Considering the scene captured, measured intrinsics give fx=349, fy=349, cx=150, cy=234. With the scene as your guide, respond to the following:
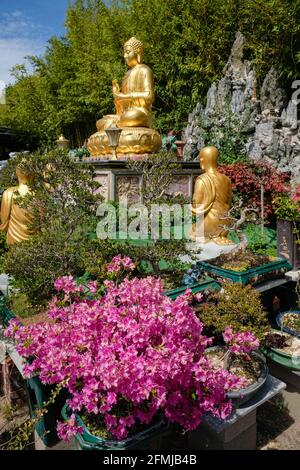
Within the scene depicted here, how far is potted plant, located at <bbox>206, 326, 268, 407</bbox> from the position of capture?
199 cm

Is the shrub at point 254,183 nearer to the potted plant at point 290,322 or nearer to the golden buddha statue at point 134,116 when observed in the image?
the golden buddha statue at point 134,116

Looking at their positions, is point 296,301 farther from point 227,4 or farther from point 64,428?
point 227,4

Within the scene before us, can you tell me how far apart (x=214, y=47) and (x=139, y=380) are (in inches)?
521

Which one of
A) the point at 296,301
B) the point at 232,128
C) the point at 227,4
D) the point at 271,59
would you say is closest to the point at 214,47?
the point at 227,4

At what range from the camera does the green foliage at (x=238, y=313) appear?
2311 millimetres

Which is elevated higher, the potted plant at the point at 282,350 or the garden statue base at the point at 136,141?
the garden statue base at the point at 136,141

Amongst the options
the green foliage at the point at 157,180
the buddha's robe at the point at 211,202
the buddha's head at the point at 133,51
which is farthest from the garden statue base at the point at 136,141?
the green foliage at the point at 157,180

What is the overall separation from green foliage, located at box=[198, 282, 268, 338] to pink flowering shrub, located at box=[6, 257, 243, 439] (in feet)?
1.67

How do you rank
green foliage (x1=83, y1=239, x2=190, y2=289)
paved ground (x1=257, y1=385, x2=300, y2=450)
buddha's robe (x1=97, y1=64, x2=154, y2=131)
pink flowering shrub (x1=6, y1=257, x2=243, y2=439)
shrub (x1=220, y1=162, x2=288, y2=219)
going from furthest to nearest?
buddha's robe (x1=97, y1=64, x2=154, y2=131)
shrub (x1=220, y1=162, x2=288, y2=219)
green foliage (x1=83, y1=239, x2=190, y2=289)
paved ground (x1=257, y1=385, x2=300, y2=450)
pink flowering shrub (x1=6, y1=257, x2=243, y2=439)

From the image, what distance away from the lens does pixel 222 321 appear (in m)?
2.34

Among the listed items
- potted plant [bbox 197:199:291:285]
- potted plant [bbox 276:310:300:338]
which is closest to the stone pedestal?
potted plant [bbox 197:199:291:285]

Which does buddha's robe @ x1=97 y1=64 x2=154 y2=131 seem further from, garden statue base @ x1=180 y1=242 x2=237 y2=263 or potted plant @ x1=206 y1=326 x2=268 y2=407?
potted plant @ x1=206 y1=326 x2=268 y2=407

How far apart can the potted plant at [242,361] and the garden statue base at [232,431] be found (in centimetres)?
6

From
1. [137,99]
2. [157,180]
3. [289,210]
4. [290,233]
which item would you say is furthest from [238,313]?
[137,99]
